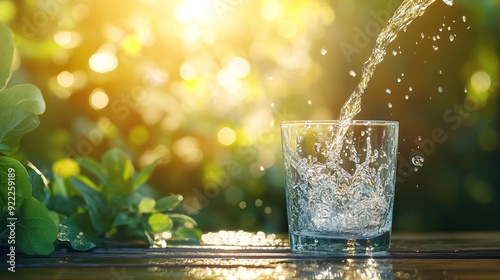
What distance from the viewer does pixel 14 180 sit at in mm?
1077

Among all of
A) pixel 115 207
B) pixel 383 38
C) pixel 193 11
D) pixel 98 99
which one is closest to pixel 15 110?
pixel 115 207

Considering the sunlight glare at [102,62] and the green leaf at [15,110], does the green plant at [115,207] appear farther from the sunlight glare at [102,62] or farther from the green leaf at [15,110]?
the sunlight glare at [102,62]

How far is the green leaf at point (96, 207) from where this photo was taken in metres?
1.30

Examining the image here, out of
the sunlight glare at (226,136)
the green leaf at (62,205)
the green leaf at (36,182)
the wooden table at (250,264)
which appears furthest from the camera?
the sunlight glare at (226,136)

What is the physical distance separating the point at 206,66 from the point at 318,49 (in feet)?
1.19

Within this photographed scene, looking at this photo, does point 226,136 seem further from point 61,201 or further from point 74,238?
point 74,238

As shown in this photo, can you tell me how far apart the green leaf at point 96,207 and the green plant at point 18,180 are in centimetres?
17

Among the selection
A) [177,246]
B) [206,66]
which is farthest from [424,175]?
[177,246]

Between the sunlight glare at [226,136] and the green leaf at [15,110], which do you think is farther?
the sunlight glare at [226,136]

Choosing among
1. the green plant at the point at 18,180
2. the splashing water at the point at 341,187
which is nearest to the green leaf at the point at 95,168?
the green plant at the point at 18,180

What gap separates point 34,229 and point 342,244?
44cm

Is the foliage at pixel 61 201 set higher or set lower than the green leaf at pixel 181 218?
higher

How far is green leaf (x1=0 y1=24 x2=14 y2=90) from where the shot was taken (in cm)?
110

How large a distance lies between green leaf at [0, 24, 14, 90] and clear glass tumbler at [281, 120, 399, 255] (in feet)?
1.39
